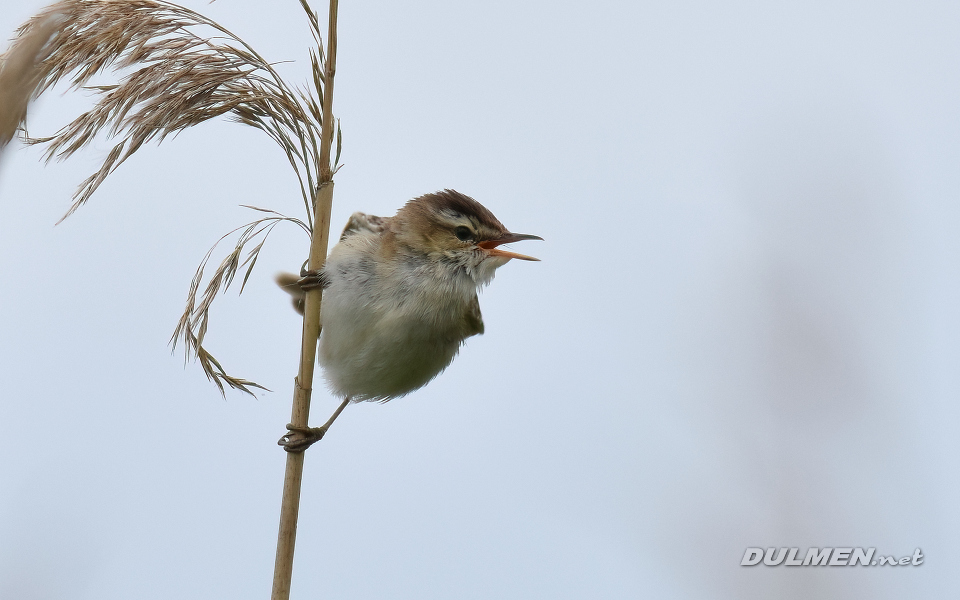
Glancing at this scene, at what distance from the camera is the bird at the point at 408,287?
2.66 m

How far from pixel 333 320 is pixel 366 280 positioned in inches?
7.6

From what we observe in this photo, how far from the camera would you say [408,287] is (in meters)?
2.66

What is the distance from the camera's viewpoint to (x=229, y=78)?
1.78 m

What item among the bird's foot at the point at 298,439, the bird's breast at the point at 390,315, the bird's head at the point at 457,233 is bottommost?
the bird's foot at the point at 298,439

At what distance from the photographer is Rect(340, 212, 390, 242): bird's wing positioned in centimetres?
294

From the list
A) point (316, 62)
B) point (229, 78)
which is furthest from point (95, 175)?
point (316, 62)

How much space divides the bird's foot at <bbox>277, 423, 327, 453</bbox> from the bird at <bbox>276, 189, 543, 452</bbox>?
69 centimetres

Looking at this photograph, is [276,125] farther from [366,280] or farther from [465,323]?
[465,323]

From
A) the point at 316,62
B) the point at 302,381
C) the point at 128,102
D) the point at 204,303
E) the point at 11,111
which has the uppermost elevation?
the point at 316,62

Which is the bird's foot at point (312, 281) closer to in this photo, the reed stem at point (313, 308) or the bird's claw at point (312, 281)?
the bird's claw at point (312, 281)

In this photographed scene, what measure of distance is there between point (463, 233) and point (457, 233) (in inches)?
0.8

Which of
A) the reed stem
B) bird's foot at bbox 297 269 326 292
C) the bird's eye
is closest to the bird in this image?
the bird's eye

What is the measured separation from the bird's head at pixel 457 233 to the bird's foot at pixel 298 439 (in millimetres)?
895

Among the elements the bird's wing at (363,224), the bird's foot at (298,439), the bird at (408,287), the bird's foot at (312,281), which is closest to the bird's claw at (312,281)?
the bird's foot at (312,281)
